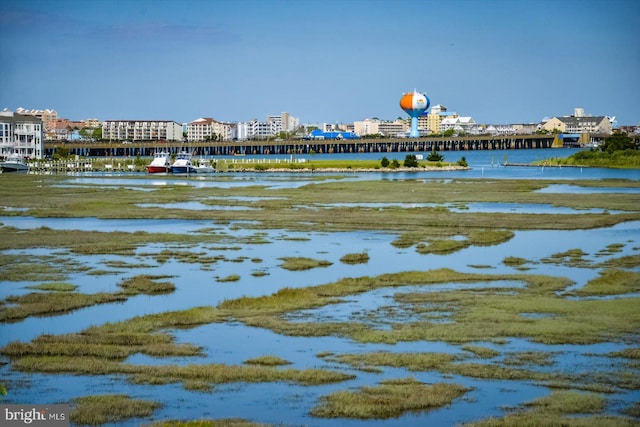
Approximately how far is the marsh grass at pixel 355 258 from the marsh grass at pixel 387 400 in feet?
47.1

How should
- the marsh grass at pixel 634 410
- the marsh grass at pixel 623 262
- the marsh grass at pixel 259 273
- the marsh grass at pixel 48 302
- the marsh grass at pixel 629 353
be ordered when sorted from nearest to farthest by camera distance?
the marsh grass at pixel 634 410, the marsh grass at pixel 629 353, the marsh grass at pixel 48 302, the marsh grass at pixel 259 273, the marsh grass at pixel 623 262

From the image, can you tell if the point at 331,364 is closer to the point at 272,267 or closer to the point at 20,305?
the point at 20,305

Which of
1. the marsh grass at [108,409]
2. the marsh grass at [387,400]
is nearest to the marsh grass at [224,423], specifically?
the marsh grass at [108,409]

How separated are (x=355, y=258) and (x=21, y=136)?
103334 mm

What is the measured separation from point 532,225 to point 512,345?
24.1 meters

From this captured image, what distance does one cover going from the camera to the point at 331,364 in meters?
17.0

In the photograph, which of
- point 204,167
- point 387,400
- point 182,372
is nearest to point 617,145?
point 204,167

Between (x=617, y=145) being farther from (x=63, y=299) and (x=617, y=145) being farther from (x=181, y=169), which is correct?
(x=63, y=299)

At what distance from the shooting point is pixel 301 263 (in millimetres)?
29406

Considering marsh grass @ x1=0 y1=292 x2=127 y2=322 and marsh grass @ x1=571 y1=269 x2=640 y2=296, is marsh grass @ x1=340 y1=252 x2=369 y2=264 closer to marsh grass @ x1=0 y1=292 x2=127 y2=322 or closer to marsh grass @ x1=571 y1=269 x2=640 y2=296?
marsh grass @ x1=571 y1=269 x2=640 y2=296

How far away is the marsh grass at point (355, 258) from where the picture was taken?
98.8 ft

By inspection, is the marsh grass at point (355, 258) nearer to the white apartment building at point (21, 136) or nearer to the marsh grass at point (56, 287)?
the marsh grass at point (56, 287)

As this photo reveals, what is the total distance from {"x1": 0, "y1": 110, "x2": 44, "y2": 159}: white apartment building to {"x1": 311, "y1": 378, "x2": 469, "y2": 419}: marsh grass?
356 feet

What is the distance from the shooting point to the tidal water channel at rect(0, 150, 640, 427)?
48.9 ft
